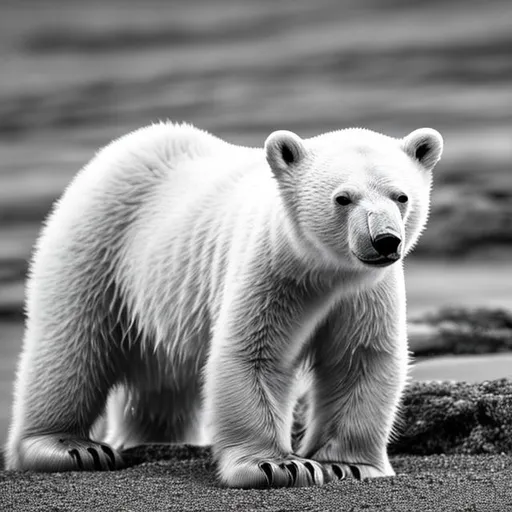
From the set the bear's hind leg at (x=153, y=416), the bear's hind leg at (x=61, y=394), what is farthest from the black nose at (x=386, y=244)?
the bear's hind leg at (x=153, y=416)

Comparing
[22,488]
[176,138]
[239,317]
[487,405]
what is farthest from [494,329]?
[22,488]

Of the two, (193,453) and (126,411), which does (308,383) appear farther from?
(126,411)

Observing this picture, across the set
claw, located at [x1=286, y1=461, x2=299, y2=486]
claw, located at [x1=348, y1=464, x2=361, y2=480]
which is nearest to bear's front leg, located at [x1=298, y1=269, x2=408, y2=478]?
claw, located at [x1=348, y1=464, x2=361, y2=480]

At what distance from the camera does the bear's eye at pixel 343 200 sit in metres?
5.36

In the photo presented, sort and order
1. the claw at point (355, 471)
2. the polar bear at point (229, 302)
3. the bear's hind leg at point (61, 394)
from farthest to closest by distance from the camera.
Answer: the bear's hind leg at point (61, 394) → the claw at point (355, 471) → the polar bear at point (229, 302)

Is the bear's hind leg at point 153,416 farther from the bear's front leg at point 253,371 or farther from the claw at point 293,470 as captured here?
the claw at point 293,470

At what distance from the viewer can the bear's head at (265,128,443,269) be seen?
5.20 meters

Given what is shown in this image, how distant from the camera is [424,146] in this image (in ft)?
18.9

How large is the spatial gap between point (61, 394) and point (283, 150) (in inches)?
82.7

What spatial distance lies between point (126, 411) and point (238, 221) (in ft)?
6.45

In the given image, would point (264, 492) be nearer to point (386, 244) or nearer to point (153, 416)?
point (386, 244)

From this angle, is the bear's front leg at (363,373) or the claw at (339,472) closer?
the claw at (339,472)

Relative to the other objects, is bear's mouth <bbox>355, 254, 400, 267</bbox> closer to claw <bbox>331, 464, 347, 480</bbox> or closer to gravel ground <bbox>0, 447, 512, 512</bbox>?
gravel ground <bbox>0, 447, 512, 512</bbox>

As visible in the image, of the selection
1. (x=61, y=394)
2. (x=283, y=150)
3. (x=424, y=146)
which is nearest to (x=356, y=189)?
(x=283, y=150)
